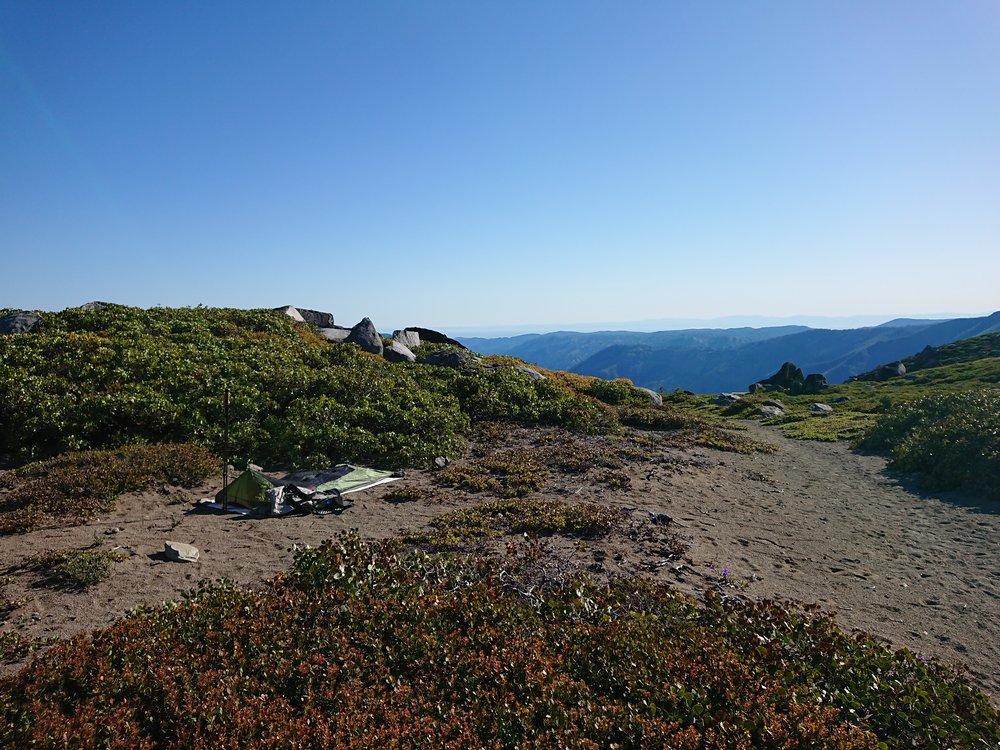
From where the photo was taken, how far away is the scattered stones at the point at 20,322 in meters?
21.5

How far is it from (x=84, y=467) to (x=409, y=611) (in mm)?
9453

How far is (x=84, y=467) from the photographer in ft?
38.1

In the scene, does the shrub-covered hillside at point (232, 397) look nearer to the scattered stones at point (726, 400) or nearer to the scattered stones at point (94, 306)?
the scattered stones at point (94, 306)

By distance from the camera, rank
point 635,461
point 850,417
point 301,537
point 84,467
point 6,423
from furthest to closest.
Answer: point 850,417 → point 635,461 → point 6,423 → point 84,467 → point 301,537

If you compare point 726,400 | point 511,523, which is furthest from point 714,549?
point 726,400

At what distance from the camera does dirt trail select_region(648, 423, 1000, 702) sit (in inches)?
325

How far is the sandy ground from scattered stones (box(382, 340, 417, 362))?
16696 millimetres

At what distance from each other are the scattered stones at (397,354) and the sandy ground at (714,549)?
16696 mm

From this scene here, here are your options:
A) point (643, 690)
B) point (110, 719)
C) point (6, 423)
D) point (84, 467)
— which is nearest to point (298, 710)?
point (110, 719)

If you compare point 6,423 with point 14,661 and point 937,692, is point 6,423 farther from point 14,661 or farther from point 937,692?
point 937,692

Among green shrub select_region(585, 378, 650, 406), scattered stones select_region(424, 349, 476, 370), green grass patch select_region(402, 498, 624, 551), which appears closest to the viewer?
green grass patch select_region(402, 498, 624, 551)

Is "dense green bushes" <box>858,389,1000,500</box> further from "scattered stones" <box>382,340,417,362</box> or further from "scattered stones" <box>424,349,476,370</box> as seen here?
"scattered stones" <box>382,340,417,362</box>

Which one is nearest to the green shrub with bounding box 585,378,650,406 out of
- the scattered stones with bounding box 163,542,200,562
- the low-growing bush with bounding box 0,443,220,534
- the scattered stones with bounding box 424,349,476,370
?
the scattered stones with bounding box 424,349,476,370

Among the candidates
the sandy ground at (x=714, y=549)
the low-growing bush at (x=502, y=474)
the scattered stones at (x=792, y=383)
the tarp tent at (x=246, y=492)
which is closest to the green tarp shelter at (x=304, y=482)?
the tarp tent at (x=246, y=492)
